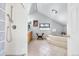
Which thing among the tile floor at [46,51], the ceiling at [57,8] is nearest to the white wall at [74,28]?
the tile floor at [46,51]

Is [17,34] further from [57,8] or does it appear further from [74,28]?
[57,8]

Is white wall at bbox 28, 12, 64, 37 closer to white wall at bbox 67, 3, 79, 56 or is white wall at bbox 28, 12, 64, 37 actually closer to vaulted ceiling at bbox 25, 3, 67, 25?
vaulted ceiling at bbox 25, 3, 67, 25

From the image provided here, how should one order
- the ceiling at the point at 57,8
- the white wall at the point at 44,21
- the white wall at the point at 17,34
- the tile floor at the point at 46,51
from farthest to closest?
the white wall at the point at 44,21
the ceiling at the point at 57,8
the tile floor at the point at 46,51
the white wall at the point at 17,34

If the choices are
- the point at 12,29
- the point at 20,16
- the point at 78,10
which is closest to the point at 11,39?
the point at 12,29

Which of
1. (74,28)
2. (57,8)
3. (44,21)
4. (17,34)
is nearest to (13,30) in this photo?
(17,34)

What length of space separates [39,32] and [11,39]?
Result: 778 cm

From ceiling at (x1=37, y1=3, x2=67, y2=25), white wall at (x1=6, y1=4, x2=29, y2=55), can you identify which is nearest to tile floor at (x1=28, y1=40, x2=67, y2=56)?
white wall at (x1=6, y1=4, x2=29, y2=55)

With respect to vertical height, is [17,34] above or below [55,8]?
below

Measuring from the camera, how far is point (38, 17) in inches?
387

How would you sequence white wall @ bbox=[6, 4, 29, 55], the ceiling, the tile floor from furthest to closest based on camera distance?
the ceiling < the tile floor < white wall @ bbox=[6, 4, 29, 55]

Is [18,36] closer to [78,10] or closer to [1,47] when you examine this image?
[1,47]

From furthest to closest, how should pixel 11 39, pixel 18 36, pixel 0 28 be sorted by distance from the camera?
pixel 18 36 → pixel 11 39 → pixel 0 28

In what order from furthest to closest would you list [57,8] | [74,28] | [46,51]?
[57,8], [46,51], [74,28]

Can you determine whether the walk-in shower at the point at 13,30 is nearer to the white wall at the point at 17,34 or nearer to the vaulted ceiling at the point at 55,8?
the white wall at the point at 17,34
